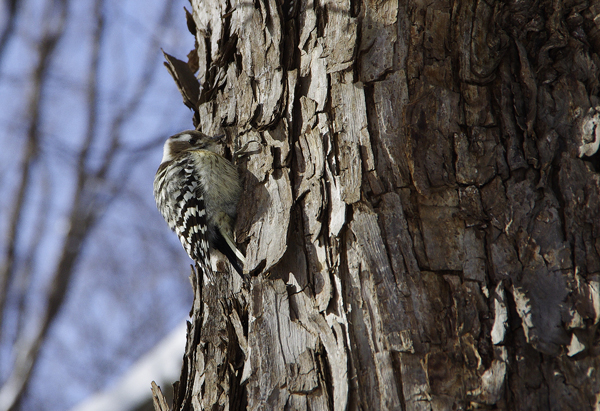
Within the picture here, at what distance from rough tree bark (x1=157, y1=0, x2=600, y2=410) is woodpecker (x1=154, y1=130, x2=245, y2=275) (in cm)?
49

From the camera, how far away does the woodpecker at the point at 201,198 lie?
2922mm

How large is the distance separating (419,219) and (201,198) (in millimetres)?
1826

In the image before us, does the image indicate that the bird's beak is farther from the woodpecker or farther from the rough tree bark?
the rough tree bark

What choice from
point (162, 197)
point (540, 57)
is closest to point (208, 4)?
point (162, 197)

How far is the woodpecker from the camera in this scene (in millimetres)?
2922

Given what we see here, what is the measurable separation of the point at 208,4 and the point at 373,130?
63.1 inches

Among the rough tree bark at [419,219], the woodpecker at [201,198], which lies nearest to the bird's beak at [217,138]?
the woodpecker at [201,198]

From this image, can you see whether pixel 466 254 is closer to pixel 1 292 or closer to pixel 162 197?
pixel 162 197

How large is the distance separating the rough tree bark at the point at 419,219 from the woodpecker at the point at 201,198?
487 millimetres

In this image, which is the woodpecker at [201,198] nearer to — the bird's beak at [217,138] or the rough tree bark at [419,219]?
the bird's beak at [217,138]

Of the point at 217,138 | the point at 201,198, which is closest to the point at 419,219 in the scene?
the point at 217,138

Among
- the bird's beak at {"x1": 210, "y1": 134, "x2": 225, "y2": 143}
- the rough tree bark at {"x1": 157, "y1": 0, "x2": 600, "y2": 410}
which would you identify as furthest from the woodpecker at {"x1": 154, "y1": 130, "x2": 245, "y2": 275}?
the rough tree bark at {"x1": 157, "y1": 0, "x2": 600, "y2": 410}

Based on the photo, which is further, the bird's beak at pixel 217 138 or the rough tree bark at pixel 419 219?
the bird's beak at pixel 217 138

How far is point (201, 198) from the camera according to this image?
335cm
